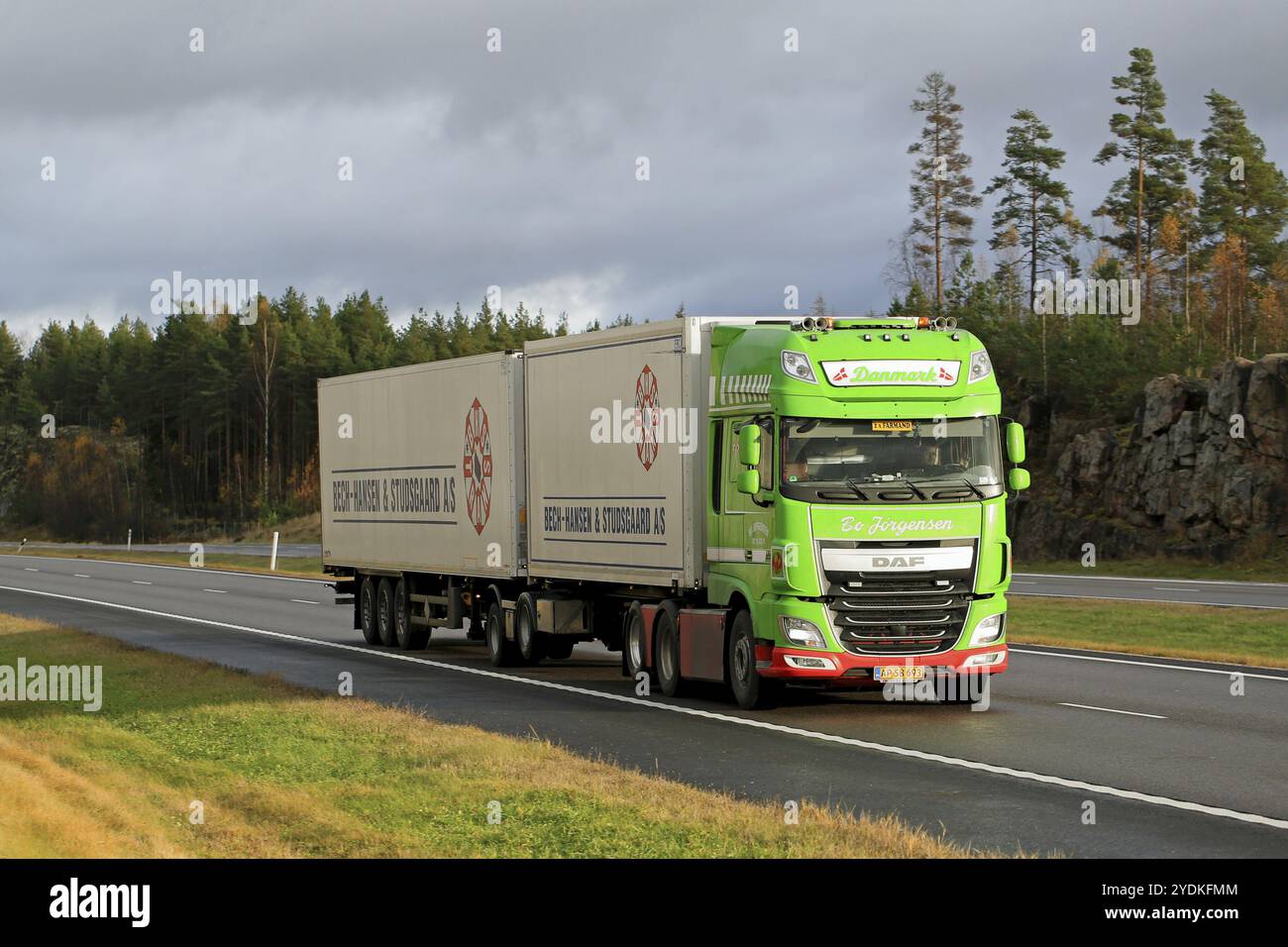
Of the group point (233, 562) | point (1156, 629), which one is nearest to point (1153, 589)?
point (1156, 629)

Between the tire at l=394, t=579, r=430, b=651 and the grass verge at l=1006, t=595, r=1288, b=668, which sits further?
the tire at l=394, t=579, r=430, b=651

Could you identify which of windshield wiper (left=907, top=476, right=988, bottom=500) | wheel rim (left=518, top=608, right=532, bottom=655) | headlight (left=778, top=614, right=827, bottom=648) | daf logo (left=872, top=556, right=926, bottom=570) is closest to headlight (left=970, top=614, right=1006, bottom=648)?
daf logo (left=872, top=556, right=926, bottom=570)

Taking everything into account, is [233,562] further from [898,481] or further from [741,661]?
[898,481]

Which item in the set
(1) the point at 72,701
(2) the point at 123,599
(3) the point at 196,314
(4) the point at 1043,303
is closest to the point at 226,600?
(2) the point at 123,599

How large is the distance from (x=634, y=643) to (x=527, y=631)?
2.57m

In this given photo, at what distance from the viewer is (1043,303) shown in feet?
227

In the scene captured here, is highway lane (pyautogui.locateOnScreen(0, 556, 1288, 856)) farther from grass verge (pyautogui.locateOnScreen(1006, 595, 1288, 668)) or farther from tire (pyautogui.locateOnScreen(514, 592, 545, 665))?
grass verge (pyautogui.locateOnScreen(1006, 595, 1288, 668))

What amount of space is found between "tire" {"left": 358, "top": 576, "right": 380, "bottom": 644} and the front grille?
12362 mm

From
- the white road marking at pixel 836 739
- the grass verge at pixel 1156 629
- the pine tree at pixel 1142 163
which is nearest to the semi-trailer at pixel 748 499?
the white road marking at pixel 836 739

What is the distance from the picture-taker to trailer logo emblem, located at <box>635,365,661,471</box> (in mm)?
19188

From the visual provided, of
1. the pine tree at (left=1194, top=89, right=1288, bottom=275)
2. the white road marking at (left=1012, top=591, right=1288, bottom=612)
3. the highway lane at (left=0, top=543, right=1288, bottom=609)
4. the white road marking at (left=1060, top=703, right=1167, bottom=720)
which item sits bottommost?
the highway lane at (left=0, top=543, right=1288, bottom=609)

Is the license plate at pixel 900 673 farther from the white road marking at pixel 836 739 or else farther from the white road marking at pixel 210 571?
the white road marking at pixel 210 571

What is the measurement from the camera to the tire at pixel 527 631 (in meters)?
22.2
